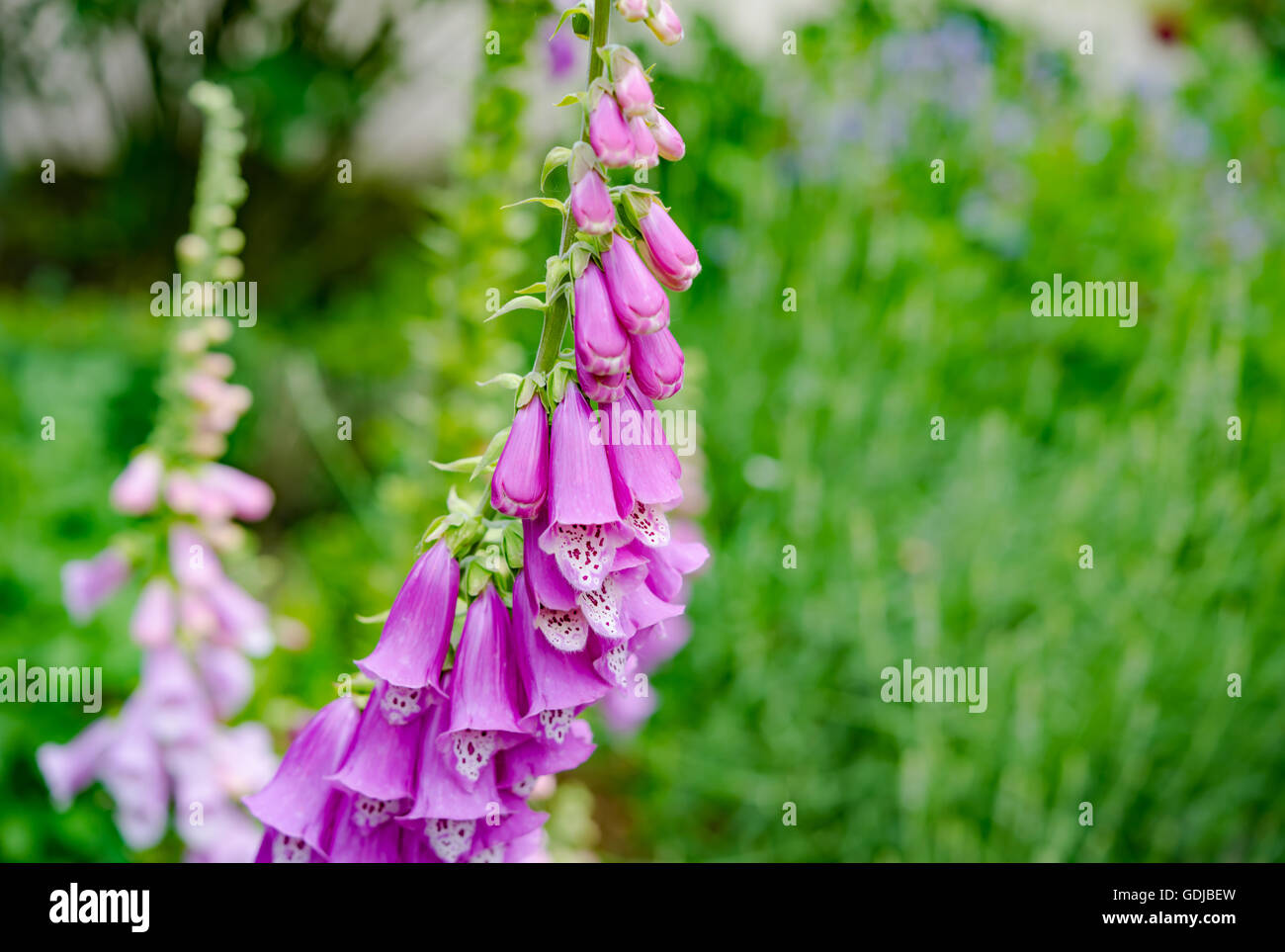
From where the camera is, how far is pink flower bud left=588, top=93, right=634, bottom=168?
32.3 inches

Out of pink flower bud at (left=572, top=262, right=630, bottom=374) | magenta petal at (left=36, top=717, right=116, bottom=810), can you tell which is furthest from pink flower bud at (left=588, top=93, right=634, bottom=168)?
magenta petal at (left=36, top=717, right=116, bottom=810)

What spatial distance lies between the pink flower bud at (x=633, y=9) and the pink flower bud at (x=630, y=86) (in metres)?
0.03

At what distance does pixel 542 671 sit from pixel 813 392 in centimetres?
229

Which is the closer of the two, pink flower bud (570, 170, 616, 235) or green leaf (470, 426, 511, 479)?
pink flower bud (570, 170, 616, 235)

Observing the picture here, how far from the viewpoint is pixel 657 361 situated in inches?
35.6

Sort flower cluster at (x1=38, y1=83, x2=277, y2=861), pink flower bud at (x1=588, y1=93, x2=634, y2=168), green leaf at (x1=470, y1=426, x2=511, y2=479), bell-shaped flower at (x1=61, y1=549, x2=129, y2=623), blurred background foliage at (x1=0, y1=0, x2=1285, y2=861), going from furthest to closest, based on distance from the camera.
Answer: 1. blurred background foliage at (x1=0, y1=0, x2=1285, y2=861)
2. bell-shaped flower at (x1=61, y1=549, x2=129, y2=623)
3. flower cluster at (x1=38, y1=83, x2=277, y2=861)
4. green leaf at (x1=470, y1=426, x2=511, y2=479)
5. pink flower bud at (x1=588, y1=93, x2=634, y2=168)

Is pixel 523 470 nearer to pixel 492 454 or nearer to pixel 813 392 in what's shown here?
A: pixel 492 454

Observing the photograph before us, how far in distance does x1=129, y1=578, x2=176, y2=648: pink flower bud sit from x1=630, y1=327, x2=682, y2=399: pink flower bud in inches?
44.3

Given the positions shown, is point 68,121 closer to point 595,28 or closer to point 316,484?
point 316,484

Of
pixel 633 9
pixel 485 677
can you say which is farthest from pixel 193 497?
pixel 633 9

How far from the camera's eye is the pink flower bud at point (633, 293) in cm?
85

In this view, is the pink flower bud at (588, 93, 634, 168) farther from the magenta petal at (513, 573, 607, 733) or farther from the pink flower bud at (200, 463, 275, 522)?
the pink flower bud at (200, 463, 275, 522)

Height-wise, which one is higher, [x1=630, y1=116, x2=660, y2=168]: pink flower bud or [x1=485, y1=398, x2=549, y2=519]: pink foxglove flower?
[x1=630, y1=116, x2=660, y2=168]: pink flower bud
